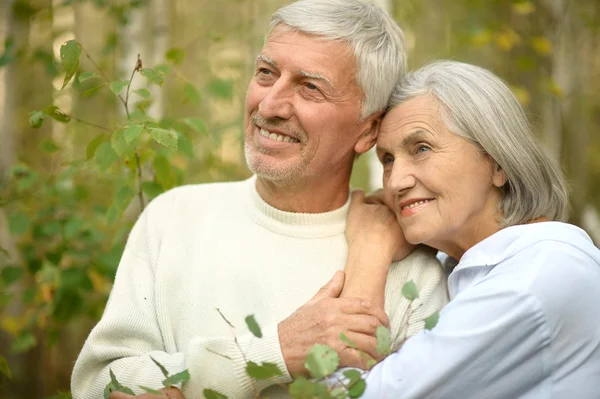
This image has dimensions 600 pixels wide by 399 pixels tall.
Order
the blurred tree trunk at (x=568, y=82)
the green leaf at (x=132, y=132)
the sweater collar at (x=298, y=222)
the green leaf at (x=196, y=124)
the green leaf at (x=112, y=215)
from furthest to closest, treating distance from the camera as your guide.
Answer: the blurred tree trunk at (x=568, y=82) < the green leaf at (x=112, y=215) < the green leaf at (x=196, y=124) < the sweater collar at (x=298, y=222) < the green leaf at (x=132, y=132)

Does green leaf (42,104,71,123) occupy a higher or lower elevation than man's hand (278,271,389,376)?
higher

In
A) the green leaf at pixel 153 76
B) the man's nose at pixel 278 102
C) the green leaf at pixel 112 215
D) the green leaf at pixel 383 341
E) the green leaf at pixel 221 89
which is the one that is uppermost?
the green leaf at pixel 153 76

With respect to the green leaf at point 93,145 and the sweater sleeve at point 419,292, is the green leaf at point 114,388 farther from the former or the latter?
the green leaf at point 93,145

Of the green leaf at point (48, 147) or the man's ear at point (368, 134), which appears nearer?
the man's ear at point (368, 134)

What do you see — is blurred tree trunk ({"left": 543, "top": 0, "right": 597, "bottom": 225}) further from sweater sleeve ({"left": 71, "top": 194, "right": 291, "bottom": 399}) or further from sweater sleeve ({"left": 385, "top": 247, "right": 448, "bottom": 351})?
sweater sleeve ({"left": 71, "top": 194, "right": 291, "bottom": 399})

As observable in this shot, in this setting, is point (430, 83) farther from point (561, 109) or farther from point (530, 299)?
point (561, 109)

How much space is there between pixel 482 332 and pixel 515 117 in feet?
2.91

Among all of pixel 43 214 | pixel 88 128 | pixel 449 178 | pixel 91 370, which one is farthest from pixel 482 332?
pixel 88 128

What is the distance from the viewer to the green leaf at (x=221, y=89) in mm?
3746

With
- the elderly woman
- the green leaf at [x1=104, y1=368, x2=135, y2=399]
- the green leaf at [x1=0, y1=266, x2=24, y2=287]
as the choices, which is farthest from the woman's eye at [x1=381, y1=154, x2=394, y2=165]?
the green leaf at [x1=0, y1=266, x2=24, y2=287]

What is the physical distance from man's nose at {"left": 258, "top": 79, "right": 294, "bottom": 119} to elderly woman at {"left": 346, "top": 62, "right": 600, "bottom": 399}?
1.26 feet

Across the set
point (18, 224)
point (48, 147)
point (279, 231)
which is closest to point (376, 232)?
point (279, 231)

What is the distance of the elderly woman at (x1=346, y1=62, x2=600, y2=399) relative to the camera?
2037 millimetres

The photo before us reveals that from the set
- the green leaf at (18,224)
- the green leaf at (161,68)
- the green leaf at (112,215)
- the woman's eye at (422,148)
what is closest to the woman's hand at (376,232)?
the woman's eye at (422,148)
